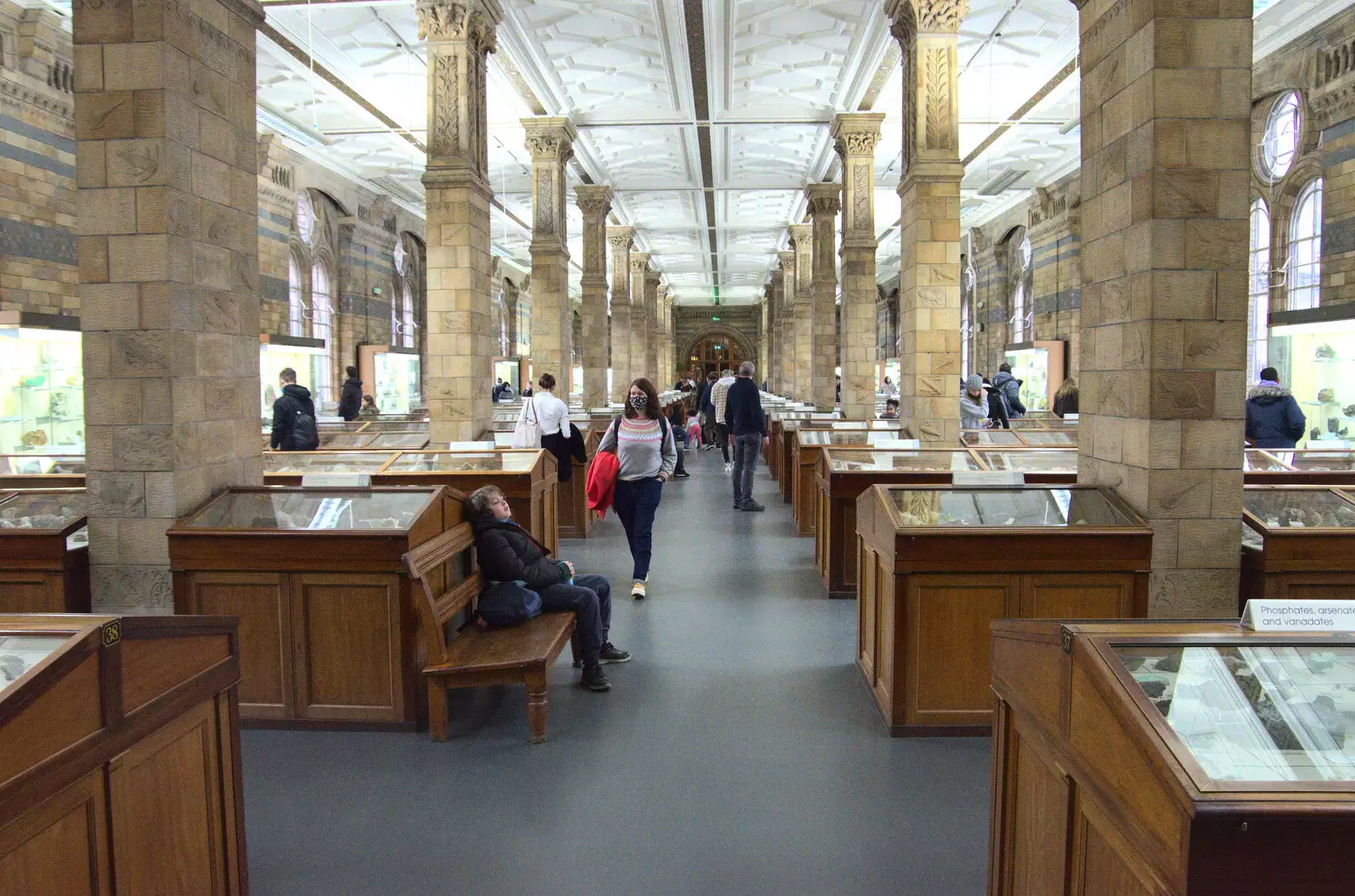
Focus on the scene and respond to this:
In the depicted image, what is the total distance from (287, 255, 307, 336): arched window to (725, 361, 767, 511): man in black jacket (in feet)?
37.6

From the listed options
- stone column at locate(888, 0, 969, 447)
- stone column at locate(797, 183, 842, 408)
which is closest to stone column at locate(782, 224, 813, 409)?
stone column at locate(797, 183, 842, 408)

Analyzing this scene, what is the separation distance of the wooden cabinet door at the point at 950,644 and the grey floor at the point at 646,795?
0.53ft

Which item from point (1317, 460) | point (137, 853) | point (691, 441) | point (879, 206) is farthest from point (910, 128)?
point (879, 206)

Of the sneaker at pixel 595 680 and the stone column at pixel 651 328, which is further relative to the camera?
the stone column at pixel 651 328

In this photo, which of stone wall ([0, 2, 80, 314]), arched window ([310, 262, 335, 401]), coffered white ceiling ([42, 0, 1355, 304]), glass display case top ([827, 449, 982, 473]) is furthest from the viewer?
arched window ([310, 262, 335, 401])

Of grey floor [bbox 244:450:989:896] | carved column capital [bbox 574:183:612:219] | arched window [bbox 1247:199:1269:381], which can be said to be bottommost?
grey floor [bbox 244:450:989:896]

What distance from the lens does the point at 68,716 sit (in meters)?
2.09

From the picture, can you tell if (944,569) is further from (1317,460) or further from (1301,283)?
(1301,283)

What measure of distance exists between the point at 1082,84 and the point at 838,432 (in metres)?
5.61

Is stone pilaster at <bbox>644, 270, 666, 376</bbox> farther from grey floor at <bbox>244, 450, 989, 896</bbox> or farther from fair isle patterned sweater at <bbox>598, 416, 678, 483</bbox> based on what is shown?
grey floor at <bbox>244, 450, 989, 896</bbox>

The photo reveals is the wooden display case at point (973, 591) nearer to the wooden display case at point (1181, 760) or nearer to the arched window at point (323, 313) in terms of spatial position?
the wooden display case at point (1181, 760)

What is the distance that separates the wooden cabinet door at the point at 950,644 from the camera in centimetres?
440

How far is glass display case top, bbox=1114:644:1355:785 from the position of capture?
1.89m

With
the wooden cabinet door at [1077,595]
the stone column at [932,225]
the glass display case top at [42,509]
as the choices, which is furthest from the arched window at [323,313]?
the wooden cabinet door at [1077,595]
